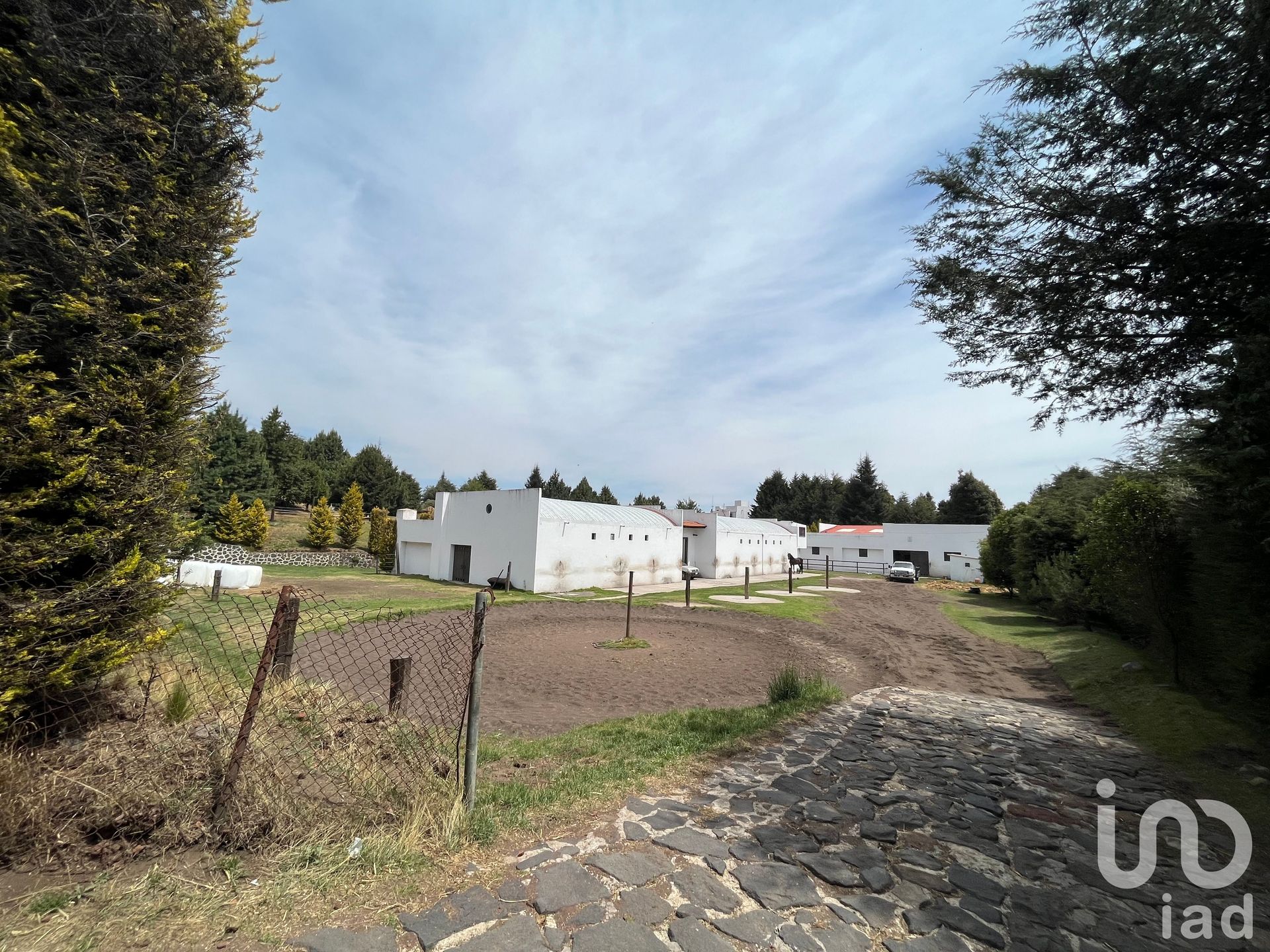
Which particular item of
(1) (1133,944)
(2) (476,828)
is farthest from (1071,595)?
(2) (476,828)

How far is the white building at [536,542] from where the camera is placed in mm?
23641

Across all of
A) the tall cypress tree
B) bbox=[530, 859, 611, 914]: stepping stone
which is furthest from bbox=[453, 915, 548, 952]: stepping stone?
the tall cypress tree

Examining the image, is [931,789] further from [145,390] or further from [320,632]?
[320,632]

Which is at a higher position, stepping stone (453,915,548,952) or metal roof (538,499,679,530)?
metal roof (538,499,679,530)

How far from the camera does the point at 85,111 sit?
Answer: 12.0 ft

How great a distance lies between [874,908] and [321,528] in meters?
42.0

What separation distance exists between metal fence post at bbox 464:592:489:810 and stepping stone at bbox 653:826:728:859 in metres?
1.21

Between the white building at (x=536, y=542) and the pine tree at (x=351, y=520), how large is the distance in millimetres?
11255

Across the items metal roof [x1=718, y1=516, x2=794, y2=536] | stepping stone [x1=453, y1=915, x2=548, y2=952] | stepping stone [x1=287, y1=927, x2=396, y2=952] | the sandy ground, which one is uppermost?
metal roof [x1=718, y1=516, x2=794, y2=536]

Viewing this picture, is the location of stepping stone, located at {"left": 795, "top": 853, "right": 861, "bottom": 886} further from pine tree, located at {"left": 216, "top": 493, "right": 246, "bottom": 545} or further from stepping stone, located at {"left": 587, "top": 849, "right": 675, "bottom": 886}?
pine tree, located at {"left": 216, "top": 493, "right": 246, "bottom": 545}

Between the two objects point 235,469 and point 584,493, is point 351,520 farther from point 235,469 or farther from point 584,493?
point 584,493

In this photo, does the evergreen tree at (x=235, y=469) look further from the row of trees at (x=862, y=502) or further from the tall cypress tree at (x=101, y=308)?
the row of trees at (x=862, y=502)

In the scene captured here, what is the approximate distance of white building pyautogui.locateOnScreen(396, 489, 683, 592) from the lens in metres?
23.6

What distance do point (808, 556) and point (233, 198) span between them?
49.1m
